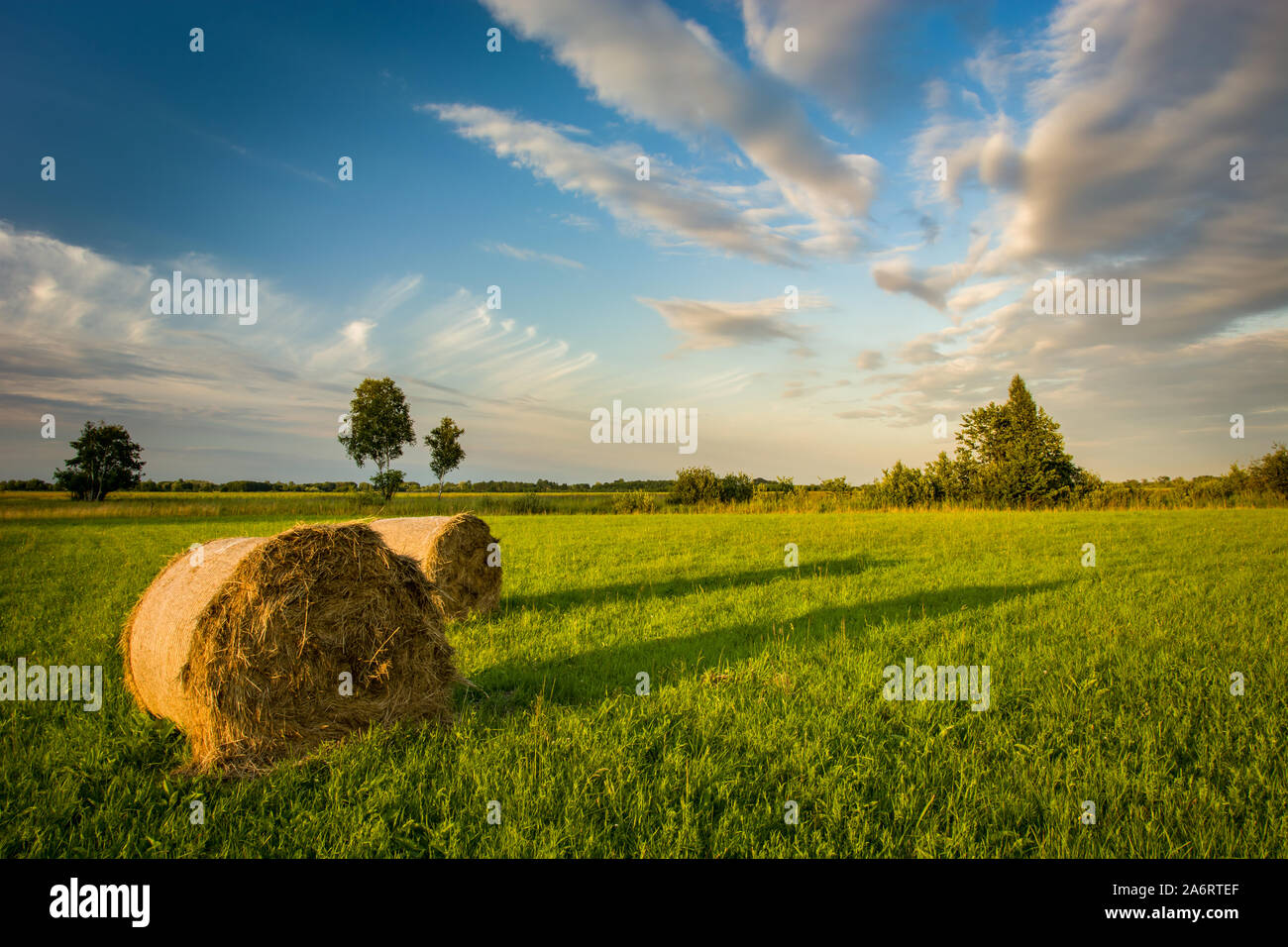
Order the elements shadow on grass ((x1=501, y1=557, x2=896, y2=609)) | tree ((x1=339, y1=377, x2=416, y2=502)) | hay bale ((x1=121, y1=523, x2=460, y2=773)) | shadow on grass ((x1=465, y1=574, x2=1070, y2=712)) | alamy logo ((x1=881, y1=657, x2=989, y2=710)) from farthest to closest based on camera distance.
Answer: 1. tree ((x1=339, y1=377, x2=416, y2=502))
2. shadow on grass ((x1=501, y1=557, x2=896, y2=609))
3. shadow on grass ((x1=465, y1=574, x2=1070, y2=712))
4. alamy logo ((x1=881, y1=657, x2=989, y2=710))
5. hay bale ((x1=121, y1=523, x2=460, y2=773))

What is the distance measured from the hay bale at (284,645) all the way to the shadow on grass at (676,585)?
4.74m

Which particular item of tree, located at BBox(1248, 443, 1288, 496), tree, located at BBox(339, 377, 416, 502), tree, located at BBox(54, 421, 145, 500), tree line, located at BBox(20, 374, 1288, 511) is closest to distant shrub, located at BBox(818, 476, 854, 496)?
tree line, located at BBox(20, 374, 1288, 511)

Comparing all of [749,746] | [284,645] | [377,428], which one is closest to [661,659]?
[749,746]

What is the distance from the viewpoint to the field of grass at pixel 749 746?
12.6ft

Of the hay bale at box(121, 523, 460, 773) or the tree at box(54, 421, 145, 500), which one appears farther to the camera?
the tree at box(54, 421, 145, 500)

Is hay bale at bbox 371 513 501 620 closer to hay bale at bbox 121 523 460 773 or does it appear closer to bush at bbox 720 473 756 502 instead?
hay bale at bbox 121 523 460 773

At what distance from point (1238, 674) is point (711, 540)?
14.7m

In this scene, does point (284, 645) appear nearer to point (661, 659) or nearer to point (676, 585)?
point (661, 659)

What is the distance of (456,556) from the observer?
1092 cm

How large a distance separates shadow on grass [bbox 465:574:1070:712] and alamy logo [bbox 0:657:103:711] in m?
3.91

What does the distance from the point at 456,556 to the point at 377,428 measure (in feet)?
217

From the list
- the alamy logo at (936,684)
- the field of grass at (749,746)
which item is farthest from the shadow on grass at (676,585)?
the alamy logo at (936,684)

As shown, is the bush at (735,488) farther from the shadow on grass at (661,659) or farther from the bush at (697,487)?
the shadow on grass at (661,659)

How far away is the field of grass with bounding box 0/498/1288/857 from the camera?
3.83m
